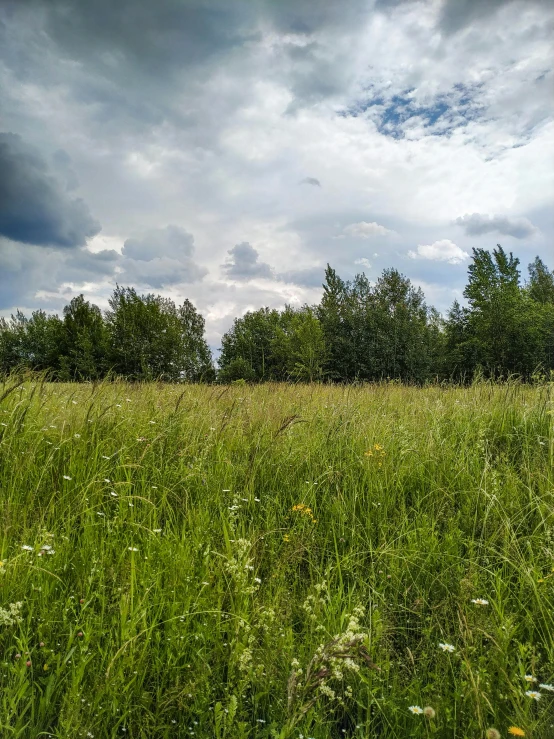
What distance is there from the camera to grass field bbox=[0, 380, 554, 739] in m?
1.47

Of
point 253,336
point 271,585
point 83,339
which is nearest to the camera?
point 271,585

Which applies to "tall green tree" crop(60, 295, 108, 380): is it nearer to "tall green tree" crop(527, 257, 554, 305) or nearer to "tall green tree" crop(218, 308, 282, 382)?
"tall green tree" crop(218, 308, 282, 382)

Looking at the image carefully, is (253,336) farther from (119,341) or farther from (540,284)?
(540,284)

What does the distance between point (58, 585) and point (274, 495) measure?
4.98ft

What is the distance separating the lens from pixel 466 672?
156 centimetres

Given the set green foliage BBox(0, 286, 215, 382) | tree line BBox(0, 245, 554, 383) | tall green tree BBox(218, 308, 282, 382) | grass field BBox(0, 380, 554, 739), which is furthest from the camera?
tall green tree BBox(218, 308, 282, 382)

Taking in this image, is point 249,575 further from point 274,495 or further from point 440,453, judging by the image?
point 440,453

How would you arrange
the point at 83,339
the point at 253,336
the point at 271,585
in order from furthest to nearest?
the point at 253,336, the point at 83,339, the point at 271,585

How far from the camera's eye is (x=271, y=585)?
82.2 inches

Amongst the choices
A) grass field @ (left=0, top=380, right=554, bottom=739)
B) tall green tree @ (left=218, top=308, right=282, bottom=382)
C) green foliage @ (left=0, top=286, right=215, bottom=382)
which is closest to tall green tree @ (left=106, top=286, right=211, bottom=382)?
green foliage @ (left=0, top=286, right=215, bottom=382)

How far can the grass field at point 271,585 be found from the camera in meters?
1.47

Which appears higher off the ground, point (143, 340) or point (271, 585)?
point (143, 340)

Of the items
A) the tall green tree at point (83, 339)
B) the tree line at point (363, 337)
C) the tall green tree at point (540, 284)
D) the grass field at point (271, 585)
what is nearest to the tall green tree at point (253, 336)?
the tree line at point (363, 337)

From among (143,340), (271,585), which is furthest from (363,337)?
(271,585)
